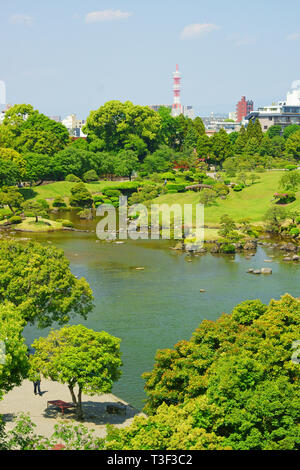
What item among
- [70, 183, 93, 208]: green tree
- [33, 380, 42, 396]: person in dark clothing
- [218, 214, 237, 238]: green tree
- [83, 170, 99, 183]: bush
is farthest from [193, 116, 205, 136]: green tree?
[33, 380, 42, 396]: person in dark clothing

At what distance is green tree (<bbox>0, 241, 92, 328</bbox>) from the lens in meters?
27.2

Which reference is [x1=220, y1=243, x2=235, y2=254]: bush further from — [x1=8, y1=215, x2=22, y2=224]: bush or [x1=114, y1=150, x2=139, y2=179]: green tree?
[x1=114, y1=150, x2=139, y2=179]: green tree

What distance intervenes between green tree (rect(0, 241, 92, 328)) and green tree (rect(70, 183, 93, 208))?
42520 millimetres

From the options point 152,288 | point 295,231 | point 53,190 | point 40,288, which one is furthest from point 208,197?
point 40,288

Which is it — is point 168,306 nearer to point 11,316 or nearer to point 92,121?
point 11,316

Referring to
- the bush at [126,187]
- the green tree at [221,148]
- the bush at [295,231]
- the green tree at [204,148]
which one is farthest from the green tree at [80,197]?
the bush at [295,231]

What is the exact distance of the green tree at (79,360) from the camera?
2098 centimetres

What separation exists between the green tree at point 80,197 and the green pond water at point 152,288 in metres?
15.7

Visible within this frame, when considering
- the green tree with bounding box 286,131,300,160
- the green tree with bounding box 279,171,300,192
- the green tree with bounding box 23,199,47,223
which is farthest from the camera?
the green tree with bounding box 286,131,300,160

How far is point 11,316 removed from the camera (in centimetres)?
2298

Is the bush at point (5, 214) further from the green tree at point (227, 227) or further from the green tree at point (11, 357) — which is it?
the green tree at point (11, 357)

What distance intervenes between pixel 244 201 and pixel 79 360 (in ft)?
155

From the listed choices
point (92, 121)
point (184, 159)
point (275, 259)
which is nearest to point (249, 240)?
point (275, 259)
